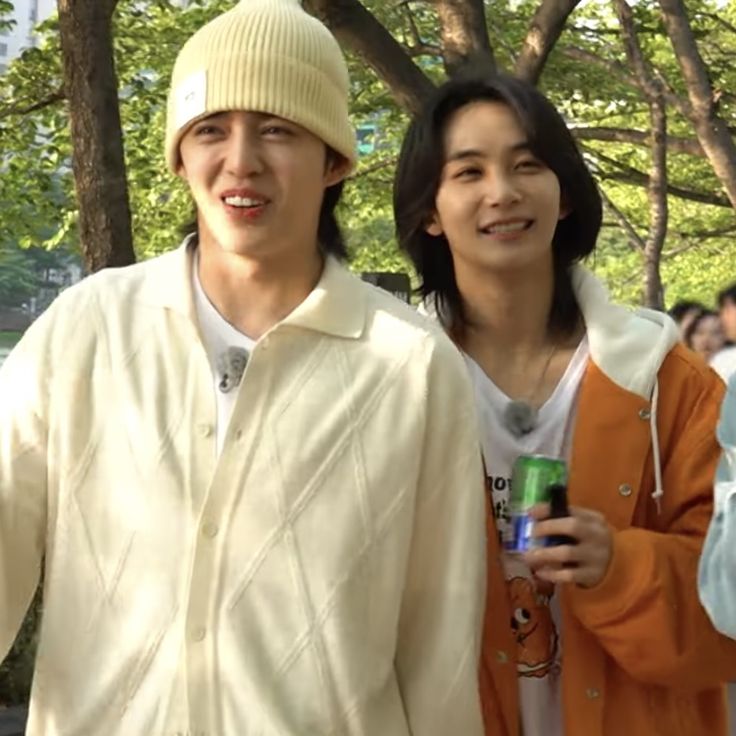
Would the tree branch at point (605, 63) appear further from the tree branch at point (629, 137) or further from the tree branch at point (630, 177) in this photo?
Result: the tree branch at point (630, 177)

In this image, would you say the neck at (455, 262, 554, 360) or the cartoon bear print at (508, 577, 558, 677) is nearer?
the cartoon bear print at (508, 577, 558, 677)

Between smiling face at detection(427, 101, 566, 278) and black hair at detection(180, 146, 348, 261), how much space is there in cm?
23

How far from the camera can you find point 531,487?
5.71 ft

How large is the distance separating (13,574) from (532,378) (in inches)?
36.9

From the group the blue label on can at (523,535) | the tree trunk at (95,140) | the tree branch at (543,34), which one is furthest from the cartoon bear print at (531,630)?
the tree branch at (543,34)

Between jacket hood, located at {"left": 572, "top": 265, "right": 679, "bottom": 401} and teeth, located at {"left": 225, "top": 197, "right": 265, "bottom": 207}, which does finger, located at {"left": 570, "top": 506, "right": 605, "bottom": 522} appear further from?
teeth, located at {"left": 225, "top": 197, "right": 265, "bottom": 207}

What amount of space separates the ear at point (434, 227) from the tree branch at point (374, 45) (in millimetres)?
4448

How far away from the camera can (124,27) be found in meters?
9.13

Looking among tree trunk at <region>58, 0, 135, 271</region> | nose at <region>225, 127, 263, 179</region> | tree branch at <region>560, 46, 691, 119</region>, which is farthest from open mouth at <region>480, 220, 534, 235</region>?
tree branch at <region>560, 46, 691, 119</region>

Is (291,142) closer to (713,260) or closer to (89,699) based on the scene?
(89,699)

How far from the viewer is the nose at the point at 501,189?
6.53 ft

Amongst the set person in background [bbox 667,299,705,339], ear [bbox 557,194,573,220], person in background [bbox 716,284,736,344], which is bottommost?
ear [bbox 557,194,573,220]

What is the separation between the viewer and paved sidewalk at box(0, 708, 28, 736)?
14.9ft

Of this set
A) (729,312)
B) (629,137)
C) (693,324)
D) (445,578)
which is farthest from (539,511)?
(629,137)
